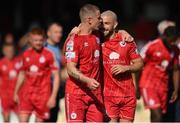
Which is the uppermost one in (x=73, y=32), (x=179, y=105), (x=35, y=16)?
(x=35, y=16)

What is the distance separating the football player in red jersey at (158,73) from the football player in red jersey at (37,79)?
174 cm

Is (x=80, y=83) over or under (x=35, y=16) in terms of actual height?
under

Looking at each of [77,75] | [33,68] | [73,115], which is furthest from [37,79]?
[77,75]

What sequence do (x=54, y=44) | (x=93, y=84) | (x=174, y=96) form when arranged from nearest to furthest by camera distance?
(x=93, y=84) < (x=174, y=96) < (x=54, y=44)

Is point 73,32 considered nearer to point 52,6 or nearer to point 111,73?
point 111,73

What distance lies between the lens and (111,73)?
34.9ft

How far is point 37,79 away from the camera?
13.3 m

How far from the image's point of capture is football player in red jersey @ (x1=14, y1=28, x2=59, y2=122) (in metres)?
13.2

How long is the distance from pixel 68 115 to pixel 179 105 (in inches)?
145

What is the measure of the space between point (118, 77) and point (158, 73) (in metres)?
3.10

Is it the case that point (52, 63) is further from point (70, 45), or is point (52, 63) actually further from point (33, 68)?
point (70, 45)

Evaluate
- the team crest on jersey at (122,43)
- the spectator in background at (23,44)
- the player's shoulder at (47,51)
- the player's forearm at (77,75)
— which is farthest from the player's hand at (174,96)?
the spectator in background at (23,44)

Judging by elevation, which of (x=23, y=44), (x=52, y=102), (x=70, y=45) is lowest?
(x=52, y=102)

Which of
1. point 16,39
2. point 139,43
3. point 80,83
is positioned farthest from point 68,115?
point 16,39
